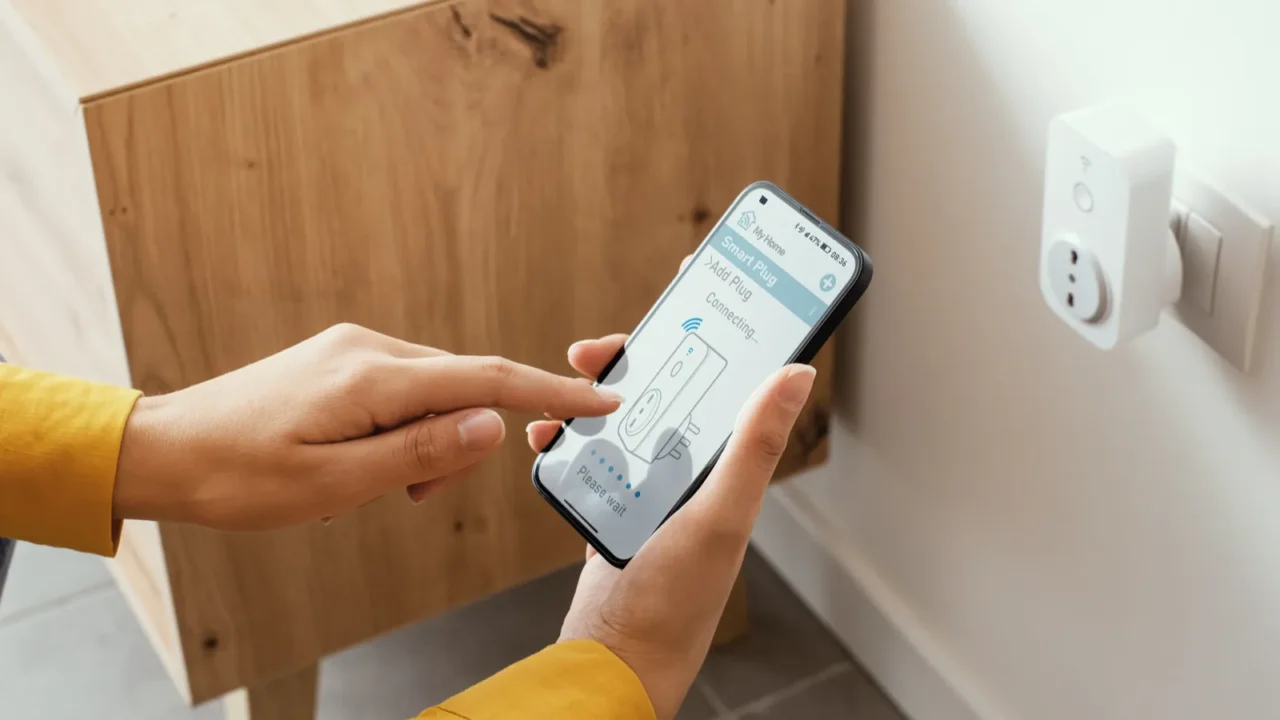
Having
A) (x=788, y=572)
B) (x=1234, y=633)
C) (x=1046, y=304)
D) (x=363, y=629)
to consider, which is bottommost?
(x=788, y=572)

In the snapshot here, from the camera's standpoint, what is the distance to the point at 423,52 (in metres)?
0.78

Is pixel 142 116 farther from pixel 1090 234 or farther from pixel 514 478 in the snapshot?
pixel 1090 234

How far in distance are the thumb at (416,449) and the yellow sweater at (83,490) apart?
0.09 metres

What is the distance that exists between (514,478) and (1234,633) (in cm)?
47

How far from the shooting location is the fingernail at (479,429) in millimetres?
618

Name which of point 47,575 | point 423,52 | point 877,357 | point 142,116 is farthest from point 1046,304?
point 47,575

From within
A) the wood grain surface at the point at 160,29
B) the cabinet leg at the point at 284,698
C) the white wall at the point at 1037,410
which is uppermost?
the wood grain surface at the point at 160,29

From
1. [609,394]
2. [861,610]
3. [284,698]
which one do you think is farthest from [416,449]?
[861,610]

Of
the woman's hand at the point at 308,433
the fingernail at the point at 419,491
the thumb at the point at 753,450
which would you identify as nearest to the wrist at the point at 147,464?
the woman's hand at the point at 308,433

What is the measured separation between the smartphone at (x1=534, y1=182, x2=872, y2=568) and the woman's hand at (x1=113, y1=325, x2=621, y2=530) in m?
0.11

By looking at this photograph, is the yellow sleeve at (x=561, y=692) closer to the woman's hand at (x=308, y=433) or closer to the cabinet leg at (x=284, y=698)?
the woman's hand at (x=308, y=433)

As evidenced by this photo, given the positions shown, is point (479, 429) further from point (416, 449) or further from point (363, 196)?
point (363, 196)

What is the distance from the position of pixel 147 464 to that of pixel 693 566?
0.24m

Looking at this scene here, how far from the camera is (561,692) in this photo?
1.91ft
